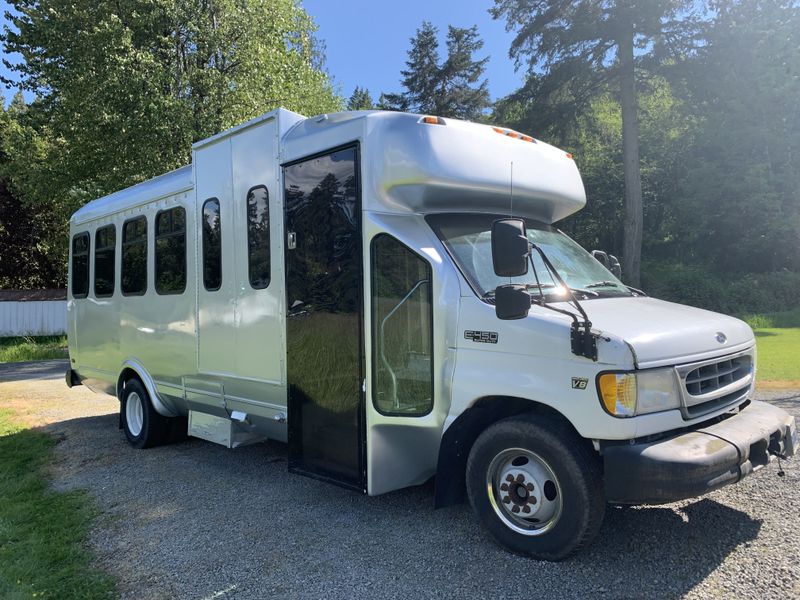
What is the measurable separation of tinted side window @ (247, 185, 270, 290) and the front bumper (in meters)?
3.06

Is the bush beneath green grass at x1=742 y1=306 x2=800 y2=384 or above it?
above

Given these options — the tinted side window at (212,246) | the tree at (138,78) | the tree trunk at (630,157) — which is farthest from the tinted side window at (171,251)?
the tree trunk at (630,157)

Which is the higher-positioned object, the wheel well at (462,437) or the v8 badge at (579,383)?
the v8 badge at (579,383)

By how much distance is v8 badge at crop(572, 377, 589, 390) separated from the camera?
133 inches

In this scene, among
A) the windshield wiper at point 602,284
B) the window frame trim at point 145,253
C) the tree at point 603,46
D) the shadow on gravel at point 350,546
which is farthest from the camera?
the tree at point 603,46

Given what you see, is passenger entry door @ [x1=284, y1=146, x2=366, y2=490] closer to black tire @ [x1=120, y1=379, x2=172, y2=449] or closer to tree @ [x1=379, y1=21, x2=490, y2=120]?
black tire @ [x1=120, y1=379, x2=172, y2=449]

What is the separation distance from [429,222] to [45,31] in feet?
49.0

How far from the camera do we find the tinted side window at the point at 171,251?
20.0 feet

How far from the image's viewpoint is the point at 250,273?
17.1ft

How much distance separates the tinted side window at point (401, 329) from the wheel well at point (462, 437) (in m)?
0.25

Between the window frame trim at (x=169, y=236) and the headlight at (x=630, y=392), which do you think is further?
the window frame trim at (x=169, y=236)

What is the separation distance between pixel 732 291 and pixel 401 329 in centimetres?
2411

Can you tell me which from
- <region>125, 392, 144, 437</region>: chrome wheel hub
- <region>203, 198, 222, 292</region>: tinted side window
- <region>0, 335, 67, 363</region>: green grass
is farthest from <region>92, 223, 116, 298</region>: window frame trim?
<region>0, 335, 67, 363</region>: green grass

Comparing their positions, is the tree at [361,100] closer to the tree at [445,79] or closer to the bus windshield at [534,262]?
the tree at [445,79]
